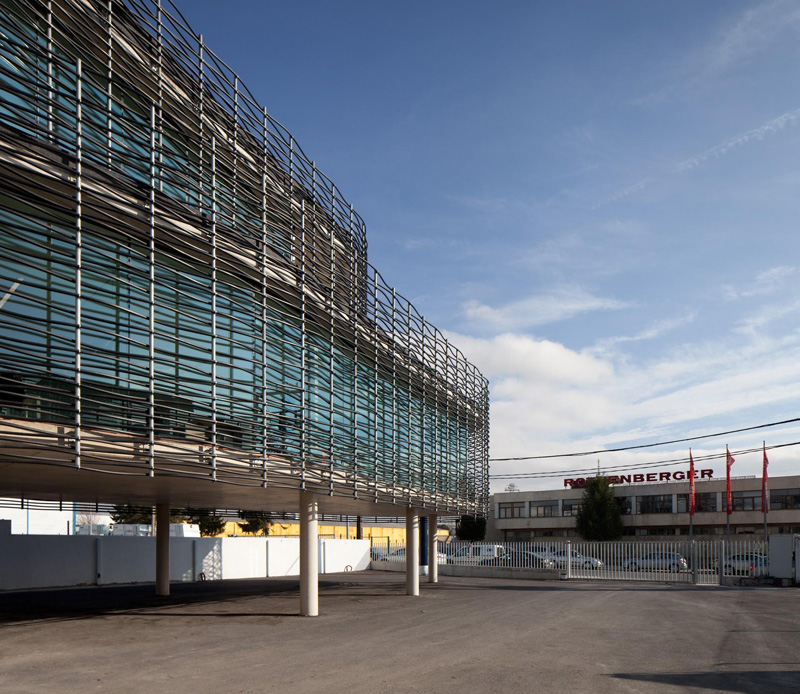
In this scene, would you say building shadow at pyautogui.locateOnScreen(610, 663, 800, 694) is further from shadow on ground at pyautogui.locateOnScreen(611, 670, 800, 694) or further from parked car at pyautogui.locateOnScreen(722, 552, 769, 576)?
parked car at pyautogui.locateOnScreen(722, 552, 769, 576)

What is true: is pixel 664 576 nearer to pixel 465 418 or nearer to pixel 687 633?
pixel 465 418

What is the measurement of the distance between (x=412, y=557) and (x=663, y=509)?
52.8 meters

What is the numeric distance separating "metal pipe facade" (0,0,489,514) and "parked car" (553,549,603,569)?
18.6m

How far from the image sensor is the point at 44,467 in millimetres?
15008

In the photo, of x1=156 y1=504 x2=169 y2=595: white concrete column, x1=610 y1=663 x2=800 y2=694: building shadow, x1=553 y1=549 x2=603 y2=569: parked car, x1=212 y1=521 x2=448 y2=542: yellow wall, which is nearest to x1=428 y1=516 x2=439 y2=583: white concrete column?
x1=553 y1=549 x2=603 y2=569: parked car

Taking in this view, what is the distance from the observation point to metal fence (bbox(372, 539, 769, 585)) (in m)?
38.6

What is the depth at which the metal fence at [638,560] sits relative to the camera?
38.6 metres

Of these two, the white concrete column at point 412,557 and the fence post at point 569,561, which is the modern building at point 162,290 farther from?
the fence post at point 569,561

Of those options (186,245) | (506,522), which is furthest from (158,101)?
(506,522)

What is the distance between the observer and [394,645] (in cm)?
1568

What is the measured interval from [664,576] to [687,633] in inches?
903

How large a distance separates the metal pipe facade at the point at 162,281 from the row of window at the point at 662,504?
56103 mm

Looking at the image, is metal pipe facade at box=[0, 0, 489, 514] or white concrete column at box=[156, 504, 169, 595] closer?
metal pipe facade at box=[0, 0, 489, 514]

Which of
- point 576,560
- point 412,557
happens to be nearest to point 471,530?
point 576,560
